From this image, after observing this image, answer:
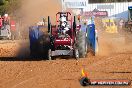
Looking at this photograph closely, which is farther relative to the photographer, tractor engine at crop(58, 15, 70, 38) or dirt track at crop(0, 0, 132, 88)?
tractor engine at crop(58, 15, 70, 38)

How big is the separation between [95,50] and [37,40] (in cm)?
251

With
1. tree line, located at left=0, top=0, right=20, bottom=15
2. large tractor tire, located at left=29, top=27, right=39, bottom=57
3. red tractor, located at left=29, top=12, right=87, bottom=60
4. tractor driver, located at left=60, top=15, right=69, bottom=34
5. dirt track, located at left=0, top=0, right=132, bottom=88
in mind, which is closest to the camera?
dirt track, located at left=0, top=0, right=132, bottom=88

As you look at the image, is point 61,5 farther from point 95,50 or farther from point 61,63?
point 61,63

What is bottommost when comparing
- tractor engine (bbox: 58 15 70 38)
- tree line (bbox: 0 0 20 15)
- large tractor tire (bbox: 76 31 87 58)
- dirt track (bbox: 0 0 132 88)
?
dirt track (bbox: 0 0 132 88)

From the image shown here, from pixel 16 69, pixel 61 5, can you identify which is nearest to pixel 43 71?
pixel 16 69

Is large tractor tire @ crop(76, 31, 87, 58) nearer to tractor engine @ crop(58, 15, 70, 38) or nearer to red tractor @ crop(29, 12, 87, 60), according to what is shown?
red tractor @ crop(29, 12, 87, 60)

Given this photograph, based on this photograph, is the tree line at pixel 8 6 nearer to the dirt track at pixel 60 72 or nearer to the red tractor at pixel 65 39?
the dirt track at pixel 60 72

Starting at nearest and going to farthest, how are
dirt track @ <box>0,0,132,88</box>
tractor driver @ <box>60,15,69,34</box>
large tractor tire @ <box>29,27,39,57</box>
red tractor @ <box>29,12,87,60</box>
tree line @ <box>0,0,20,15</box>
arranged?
dirt track @ <box>0,0,132,88</box> < red tractor @ <box>29,12,87,60</box> < tractor driver @ <box>60,15,69,34</box> < large tractor tire @ <box>29,27,39,57</box> < tree line @ <box>0,0,20,15</box>

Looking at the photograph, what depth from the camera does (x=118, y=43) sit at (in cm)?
2384

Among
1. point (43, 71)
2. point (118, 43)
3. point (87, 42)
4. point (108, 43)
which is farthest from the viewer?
point (118, 43)

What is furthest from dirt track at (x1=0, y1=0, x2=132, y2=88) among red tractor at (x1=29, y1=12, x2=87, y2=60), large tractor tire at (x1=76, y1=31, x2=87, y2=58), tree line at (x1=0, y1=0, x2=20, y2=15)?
tree line at (x1=0, y1=0, x2=20, y2=15)

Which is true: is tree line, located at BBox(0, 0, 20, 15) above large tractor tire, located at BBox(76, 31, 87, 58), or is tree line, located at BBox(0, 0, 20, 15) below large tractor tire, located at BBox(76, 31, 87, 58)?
above

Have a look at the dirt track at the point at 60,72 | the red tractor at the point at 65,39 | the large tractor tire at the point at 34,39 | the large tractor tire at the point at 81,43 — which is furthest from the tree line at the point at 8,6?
the large tractor tire at the point at 81,43

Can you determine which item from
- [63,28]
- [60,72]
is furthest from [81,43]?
[60,72]
